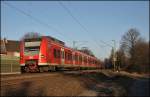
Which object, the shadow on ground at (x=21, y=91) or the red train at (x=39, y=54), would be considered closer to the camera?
the shadow on ground at (x=21, y=91)

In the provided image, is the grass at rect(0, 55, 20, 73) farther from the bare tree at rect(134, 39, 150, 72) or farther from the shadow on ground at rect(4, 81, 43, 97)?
the bare tree at rect(134, 39, 150, 72)

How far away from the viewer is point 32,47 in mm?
26031

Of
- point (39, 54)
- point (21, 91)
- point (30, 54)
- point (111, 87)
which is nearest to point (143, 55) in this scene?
point (111, 87)

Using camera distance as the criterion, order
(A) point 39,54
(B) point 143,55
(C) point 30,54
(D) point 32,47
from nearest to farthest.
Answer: (B) point 143,55
(A) point 39,54
(C) point 30,54
(D) point 32,47

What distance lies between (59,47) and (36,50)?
162 inches

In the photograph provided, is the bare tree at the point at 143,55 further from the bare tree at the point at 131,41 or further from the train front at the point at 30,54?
the train front at the point at 30,54

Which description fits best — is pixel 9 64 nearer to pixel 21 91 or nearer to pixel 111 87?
pixel 111 87

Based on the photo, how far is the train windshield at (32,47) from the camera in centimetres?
2566

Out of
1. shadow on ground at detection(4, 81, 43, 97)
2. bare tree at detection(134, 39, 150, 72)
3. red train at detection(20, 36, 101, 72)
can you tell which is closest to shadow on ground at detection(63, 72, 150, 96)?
bare tree at detection(134, 39, 150, 72)

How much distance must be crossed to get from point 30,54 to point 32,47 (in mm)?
713

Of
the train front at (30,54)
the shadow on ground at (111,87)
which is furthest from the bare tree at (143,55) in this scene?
the train front at (30,54)

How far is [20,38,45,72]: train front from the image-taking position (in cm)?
2545

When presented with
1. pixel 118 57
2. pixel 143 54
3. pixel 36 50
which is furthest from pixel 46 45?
pixel 118 57

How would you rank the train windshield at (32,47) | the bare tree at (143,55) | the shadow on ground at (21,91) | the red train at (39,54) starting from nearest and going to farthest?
the shadow on ground at (21,91)
the bare tree at (143,55)
the red train at (39,54)
the train windshield at (32,47)
